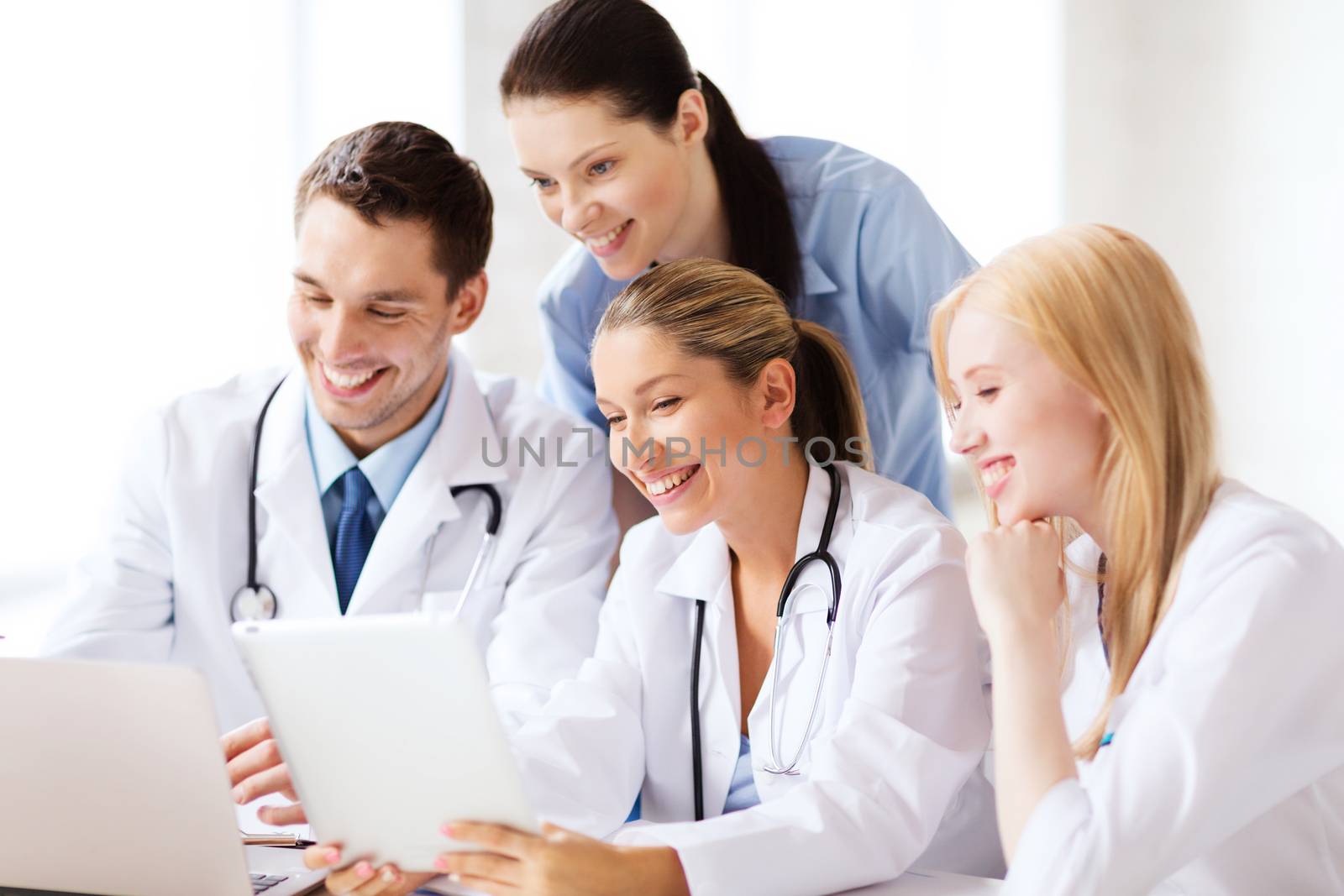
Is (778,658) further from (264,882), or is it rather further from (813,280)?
(813,280)

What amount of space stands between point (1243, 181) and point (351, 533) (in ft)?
11.7

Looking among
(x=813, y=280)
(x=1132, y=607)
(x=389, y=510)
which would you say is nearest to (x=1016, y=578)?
(x=1132, y=607)

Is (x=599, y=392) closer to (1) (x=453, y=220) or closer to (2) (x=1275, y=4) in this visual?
(1) (x=453, y=220)

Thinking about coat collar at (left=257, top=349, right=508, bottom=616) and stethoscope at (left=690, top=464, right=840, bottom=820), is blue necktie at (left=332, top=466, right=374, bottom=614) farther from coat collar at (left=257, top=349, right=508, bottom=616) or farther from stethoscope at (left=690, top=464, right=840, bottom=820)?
stethoscope at (left=690, top=464, right=840, bottom=820)

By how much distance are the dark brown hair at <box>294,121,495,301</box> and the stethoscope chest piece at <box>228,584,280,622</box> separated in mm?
515

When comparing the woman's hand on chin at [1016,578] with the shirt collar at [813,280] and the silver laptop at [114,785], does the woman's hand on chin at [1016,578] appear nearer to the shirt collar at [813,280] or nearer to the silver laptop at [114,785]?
the silver laptop at [114,785]

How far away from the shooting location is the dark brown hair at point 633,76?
1.82 m

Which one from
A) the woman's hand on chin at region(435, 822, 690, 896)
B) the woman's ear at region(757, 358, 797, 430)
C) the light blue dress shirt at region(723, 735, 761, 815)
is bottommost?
the light blue dress shirt at region(723, 735, 761, 815)

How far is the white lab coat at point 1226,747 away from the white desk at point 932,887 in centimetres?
11

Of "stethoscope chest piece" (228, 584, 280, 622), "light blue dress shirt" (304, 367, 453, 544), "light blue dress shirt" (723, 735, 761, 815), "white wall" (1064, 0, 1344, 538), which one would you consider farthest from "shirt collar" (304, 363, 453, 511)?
"white wall" (1064, 0, 1344, 538)

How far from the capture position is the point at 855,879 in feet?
3.94

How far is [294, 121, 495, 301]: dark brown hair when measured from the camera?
6.06ft

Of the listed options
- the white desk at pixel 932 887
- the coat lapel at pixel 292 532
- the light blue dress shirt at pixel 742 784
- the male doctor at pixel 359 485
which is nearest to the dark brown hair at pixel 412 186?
the male doctor at pixel 359 485

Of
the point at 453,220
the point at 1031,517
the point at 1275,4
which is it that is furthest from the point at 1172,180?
the point at 1031,517
